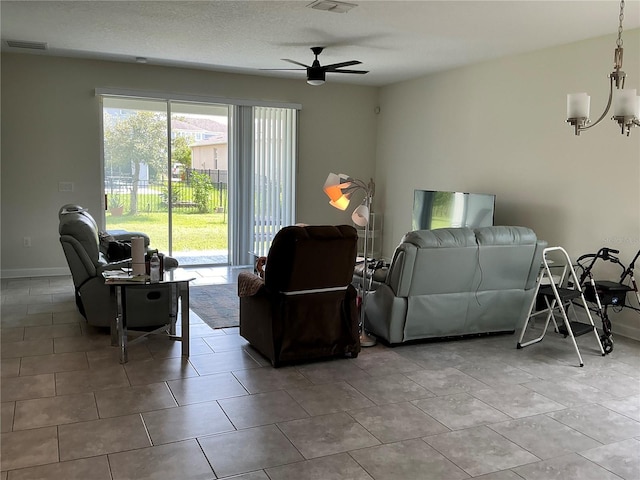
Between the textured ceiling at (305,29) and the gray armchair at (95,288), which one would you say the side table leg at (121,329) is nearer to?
the gray armchair at (95,288)

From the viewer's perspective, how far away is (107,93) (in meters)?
7.10

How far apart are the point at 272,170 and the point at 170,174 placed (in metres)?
1.46

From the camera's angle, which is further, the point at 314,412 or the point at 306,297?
the point at 306,297

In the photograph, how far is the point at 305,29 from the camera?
5.23 metres

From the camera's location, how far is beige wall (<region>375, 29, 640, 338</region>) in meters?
5.12

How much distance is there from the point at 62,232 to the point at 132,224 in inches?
122

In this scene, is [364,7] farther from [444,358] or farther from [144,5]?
[444,358]

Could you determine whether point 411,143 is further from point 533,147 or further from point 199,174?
point 199,174

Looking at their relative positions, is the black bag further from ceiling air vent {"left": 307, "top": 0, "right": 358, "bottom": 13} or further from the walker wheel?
the walker wheel

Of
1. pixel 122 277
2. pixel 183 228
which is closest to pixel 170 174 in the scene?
pixel 183 228

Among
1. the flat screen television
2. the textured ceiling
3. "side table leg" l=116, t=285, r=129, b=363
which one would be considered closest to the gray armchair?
"side table leg" l=116, t=285, r=129, b=363

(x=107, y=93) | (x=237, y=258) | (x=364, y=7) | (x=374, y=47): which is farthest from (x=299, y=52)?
(x=237, y=258)

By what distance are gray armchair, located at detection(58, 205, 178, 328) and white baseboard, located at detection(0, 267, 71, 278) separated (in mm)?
2814

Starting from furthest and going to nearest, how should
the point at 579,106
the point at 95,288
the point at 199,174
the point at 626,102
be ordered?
the point at 199,174
the point at 95,288
the point at 579,106
the point at 626,102
